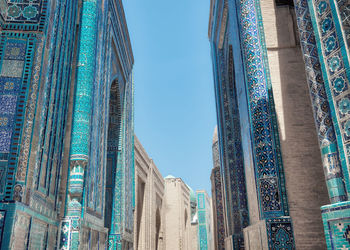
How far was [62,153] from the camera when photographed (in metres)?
5.39

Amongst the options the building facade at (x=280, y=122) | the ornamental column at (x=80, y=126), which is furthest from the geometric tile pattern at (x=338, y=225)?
the ornamental column at (x=80, y=126)

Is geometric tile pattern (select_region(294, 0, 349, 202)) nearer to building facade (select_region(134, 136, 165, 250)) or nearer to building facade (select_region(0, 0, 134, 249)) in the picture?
building facade (select_region(0, 0, 134, 249))

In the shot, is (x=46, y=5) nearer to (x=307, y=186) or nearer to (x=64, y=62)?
(x=64, y=62)

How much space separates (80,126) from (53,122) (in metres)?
0.68

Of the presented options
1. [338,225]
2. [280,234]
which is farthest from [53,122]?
[338,225]

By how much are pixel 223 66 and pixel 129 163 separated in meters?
3.80

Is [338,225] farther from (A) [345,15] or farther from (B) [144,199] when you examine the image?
(B) [144,199]

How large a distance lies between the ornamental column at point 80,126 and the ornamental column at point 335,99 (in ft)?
11.6

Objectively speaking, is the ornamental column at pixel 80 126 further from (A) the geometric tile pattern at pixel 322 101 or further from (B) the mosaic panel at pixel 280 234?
(A) the geometric tile pattern at pixel 322 101

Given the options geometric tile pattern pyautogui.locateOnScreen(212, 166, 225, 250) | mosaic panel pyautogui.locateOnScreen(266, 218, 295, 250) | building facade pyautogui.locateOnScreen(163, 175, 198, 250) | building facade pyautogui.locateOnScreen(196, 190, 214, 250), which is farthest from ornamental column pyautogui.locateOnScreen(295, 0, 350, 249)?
building facade pyautogui.locateOnScreen(196, 190, 214, 250)

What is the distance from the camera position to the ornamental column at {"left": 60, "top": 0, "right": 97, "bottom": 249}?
16.6 ft

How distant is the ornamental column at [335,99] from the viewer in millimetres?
2732

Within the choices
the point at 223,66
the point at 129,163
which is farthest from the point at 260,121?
the point at 129,163

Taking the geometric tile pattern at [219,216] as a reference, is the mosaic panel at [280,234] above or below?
below
